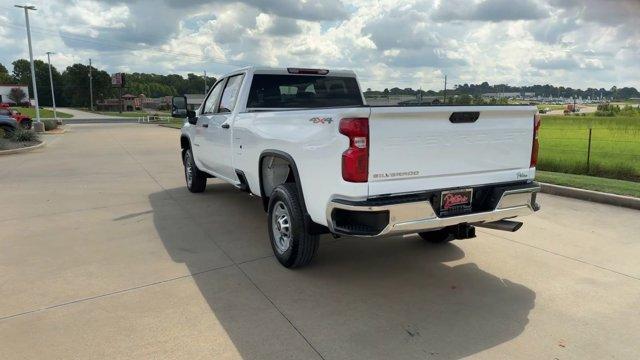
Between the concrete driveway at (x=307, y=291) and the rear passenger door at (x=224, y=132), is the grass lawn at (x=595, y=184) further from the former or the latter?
the rear passenger door at (x=224, y=132)

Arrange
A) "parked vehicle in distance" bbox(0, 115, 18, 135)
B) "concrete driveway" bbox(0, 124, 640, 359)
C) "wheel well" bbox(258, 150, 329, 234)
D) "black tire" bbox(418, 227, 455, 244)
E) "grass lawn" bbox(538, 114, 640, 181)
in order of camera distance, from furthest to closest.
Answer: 1. "parked vehicle in distance" bbox(0, 115, 18, 135)
2. "grass lawn" bbox(538, 114, 640, 181)
3. "black tire" bbox(418, 227, 455, 244)
4. "wheel well" bbox(258, 150, 329, 234)
5. "concrete driveway" bbox(0, 124, 640, 359)

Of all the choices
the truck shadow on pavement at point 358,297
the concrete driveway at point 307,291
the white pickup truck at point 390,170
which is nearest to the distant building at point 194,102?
the concrete driveway at point 307,291

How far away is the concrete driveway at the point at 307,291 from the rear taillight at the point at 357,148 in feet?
3.57

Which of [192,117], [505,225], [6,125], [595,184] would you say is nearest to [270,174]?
[505,225]

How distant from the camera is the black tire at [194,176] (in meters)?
7.99

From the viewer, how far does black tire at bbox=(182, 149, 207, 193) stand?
7.99 metres

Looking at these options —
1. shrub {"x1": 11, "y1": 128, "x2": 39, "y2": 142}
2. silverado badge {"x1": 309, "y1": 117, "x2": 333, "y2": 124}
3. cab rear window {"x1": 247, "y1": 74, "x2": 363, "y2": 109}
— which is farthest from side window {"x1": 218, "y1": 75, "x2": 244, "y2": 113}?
shrub {"x1": 11, "y1": 128, "x2": 39, "y2": 142}

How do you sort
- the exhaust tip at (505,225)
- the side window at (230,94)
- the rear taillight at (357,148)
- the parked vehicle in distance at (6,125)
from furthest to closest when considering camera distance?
the parked vehicle in distance at (6,125) → the side window at (230,94) → the exhaust tip at (505,225) → the rear taillight at (357,148)

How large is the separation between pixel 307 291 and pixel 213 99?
3986mm

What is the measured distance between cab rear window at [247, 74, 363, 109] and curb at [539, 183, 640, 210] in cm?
394

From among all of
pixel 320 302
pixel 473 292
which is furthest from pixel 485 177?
pixel 320 302

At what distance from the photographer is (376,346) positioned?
317 centimetres

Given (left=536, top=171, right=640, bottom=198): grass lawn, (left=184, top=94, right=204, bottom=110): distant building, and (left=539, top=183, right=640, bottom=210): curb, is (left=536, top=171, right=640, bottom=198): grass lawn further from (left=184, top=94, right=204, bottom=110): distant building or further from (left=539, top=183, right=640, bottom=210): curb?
(left=184, top=94, right=204, bottom=110): distant building

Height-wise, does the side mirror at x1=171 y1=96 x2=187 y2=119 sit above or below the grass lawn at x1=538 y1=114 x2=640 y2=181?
above
